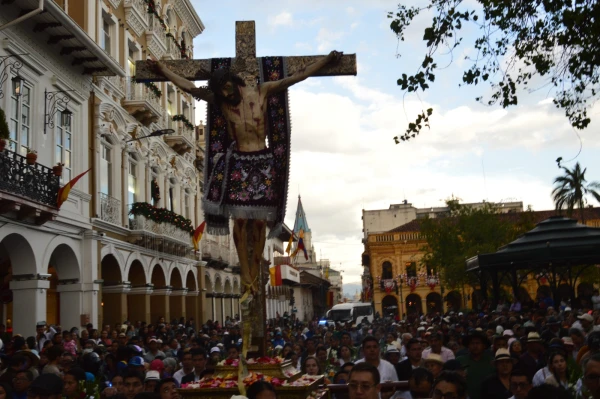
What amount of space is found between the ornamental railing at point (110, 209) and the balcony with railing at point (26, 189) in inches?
172

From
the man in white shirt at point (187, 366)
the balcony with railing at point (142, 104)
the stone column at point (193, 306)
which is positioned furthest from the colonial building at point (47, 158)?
the stone column at point (193, 306)

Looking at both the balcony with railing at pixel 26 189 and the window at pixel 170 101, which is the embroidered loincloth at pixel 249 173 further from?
the window at pixel 170 101

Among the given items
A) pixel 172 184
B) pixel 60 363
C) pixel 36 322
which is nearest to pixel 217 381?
pixel 60 363

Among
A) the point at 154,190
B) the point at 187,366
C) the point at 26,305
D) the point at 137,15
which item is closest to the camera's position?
the point at 187,366

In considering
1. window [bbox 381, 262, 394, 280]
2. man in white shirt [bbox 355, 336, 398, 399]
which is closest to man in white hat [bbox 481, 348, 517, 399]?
man in white shirt [bbox 355, 336, 398, 399]

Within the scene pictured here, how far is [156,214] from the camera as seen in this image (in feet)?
86.7

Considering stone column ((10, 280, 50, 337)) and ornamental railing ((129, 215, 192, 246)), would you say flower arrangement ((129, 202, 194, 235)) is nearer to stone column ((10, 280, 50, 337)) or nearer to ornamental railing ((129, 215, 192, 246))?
ornamental railing ((129, 215, 192, 246))

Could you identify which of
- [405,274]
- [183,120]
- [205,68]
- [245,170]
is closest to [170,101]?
[183,120]

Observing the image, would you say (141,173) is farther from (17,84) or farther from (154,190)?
(17,84)

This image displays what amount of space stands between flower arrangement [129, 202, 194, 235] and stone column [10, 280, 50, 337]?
7.42m

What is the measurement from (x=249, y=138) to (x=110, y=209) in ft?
56.8

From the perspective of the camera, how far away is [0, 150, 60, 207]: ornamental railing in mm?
15414

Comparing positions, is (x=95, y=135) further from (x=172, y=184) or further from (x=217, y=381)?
(x=217, y=381)

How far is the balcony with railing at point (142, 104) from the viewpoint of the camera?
2528 cm
